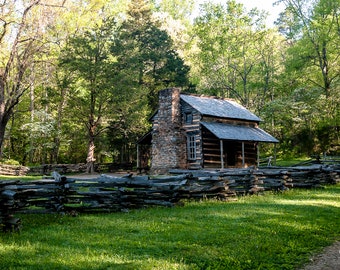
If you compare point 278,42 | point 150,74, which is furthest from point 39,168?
point 278,42

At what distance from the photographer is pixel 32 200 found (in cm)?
1009

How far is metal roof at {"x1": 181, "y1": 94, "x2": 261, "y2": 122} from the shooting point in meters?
26.8

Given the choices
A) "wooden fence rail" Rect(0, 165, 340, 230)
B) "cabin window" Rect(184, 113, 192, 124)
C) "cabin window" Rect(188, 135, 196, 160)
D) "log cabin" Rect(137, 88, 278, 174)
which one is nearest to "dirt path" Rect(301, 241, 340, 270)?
"wooden fence rail" Rect(0, 165, 340, 230)

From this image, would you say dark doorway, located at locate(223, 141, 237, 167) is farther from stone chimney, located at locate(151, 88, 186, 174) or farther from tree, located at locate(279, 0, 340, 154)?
tree, located at locate(279, 0, 340, 154)

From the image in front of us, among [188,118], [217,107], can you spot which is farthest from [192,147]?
[217,107]

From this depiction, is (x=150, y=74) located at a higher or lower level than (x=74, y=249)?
higher

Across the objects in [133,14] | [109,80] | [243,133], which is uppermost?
[133,14]

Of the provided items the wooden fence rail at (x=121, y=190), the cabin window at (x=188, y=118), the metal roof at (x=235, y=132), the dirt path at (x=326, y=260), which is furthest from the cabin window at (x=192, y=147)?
the dirt path at (x=326, y=260)

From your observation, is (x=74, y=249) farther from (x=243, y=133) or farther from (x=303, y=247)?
(x=243, y=133)

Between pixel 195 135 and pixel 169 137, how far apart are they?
2044 mm

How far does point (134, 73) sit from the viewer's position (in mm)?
33594

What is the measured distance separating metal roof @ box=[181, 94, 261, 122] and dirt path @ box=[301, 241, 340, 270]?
755 inches

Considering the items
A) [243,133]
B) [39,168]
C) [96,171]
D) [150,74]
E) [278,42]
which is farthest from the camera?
[278,42]

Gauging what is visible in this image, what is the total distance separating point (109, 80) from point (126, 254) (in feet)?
88.4
